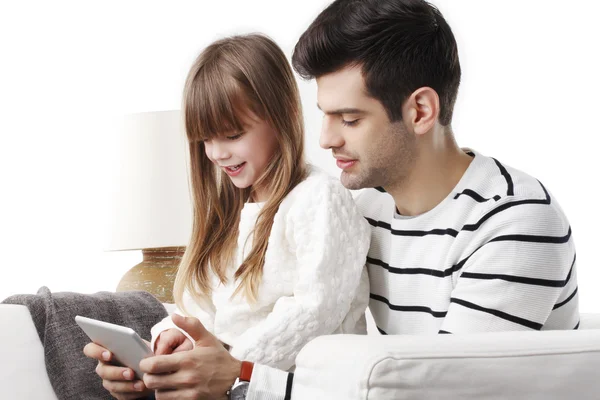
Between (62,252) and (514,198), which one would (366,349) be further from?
(62,252)

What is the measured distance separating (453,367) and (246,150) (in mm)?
792

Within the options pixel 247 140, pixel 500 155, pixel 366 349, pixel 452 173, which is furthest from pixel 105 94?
pixel 366 349

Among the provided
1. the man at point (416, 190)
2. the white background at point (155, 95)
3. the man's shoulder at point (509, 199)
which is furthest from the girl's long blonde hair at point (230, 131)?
the white background at point (155, 95)

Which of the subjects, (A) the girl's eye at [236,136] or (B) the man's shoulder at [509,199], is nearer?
(B) the man's shoulder at [509,199]

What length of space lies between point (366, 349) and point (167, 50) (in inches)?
103

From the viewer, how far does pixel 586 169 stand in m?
3.00

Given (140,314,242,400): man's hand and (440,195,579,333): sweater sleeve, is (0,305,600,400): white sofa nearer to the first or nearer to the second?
(440,195,579,333): sweater sleeve

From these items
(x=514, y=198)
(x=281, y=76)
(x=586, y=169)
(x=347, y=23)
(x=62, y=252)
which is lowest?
(x=62, y=252)

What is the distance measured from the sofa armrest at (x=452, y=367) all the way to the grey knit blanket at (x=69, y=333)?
825 millimetres

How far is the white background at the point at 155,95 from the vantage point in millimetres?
3002

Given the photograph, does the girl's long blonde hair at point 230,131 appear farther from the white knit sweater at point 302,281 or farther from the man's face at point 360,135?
the man's face at point 360,135

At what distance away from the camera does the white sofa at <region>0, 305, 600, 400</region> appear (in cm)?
90

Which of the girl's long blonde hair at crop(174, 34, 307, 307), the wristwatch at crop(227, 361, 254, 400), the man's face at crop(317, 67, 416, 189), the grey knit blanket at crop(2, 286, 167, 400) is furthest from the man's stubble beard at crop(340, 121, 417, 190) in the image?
the grey knit blanket at crop(2, 286, 167, 400)

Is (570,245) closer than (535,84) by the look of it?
Yes
